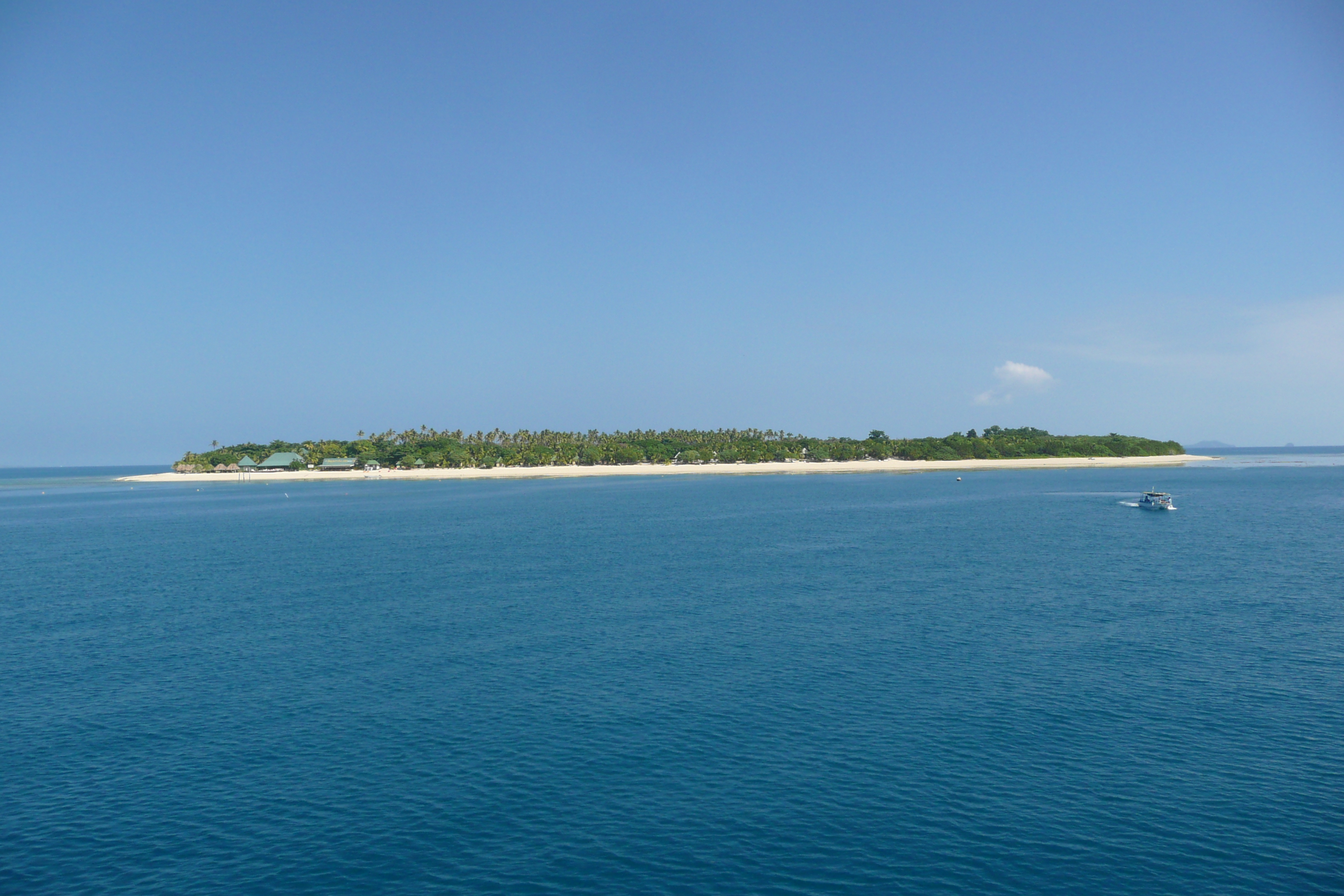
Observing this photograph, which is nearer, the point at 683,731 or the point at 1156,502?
the point at 683,731

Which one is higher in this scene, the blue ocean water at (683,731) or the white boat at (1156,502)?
the white boat at (1156,502)

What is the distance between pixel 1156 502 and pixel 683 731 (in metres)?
136

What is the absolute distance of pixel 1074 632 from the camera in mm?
52031

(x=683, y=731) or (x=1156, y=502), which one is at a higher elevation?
(x=1156, y=502)

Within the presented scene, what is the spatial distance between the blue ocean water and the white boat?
199 ft

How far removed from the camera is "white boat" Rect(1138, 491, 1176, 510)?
136250mm

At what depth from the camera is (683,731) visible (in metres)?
36.0

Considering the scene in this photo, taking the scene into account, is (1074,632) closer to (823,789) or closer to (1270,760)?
(1270,760)

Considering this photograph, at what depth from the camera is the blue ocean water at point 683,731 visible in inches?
1008

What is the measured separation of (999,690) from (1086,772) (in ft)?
30.7

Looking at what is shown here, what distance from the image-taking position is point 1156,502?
13875 cm

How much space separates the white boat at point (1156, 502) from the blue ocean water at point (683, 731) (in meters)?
60.6

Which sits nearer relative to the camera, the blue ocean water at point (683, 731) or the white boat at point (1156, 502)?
the blue ocean water at point (683, 731)

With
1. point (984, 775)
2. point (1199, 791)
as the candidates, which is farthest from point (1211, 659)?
point (984, 775)
